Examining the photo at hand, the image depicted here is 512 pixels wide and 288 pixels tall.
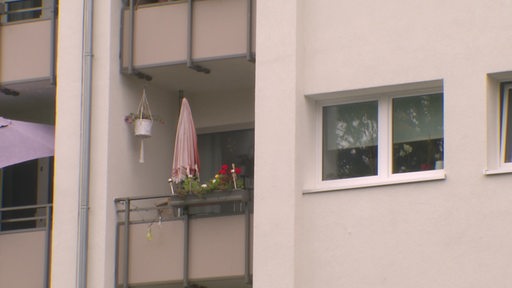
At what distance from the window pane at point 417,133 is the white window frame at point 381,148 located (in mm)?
84

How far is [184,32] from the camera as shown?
86.3 feet

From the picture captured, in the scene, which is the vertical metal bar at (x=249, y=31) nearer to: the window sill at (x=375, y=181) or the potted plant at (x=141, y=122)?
the potted plant at (x=141, y=122)

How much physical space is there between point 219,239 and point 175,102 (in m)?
3.78

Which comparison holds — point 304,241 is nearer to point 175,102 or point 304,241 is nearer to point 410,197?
point 410,197

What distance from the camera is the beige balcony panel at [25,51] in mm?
27625

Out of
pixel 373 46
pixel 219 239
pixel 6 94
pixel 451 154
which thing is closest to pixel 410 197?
pixel 451 154

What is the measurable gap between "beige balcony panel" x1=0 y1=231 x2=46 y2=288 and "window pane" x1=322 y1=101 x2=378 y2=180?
17.2 feet

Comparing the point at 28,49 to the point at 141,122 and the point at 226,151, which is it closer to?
the point at 141,122

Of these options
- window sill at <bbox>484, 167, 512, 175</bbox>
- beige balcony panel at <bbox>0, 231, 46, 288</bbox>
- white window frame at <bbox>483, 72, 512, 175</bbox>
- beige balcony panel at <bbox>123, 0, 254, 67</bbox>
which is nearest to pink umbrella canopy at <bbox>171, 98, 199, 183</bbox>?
beige balcony panel at <bbox>123, 0, 254, 67</bbox>

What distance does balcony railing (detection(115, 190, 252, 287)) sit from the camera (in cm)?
2511

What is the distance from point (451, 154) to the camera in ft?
73.9

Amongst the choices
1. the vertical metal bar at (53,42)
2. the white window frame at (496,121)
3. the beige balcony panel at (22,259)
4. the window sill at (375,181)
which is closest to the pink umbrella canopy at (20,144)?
the vertical metal bar at (53,42)

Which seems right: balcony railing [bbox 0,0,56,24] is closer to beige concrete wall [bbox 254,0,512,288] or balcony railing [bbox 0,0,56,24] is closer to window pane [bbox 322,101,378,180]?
beige concrete wall [bbox 254,0,512,288]

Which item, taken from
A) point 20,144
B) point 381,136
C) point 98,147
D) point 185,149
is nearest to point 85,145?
point 98,147
